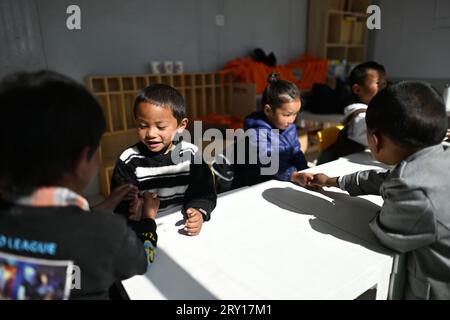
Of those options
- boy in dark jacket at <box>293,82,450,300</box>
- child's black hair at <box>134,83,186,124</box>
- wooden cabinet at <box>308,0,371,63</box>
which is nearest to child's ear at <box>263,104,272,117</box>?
child's black hair at <box>134,83,186,124</box>

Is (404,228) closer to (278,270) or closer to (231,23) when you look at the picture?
(278,270)

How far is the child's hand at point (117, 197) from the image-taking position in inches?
34.7

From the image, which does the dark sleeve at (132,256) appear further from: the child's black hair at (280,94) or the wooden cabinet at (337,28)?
the wooden cabinet at (337,28)

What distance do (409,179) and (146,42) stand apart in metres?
2.90

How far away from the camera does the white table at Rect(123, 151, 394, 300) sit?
25.2 inches

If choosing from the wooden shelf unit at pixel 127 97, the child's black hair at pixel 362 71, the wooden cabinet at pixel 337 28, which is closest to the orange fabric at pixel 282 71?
the wooden shelf unit at pixel 127 97

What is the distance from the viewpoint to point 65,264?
556mm

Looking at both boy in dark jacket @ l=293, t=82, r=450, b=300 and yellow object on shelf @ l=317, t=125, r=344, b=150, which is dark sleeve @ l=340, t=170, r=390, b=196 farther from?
yellow object on shelf @ l=317, t=125, r=344, b=150

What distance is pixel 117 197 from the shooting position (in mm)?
912

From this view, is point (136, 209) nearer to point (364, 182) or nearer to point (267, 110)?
point (364, 182)

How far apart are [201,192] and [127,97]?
7.54 feet
